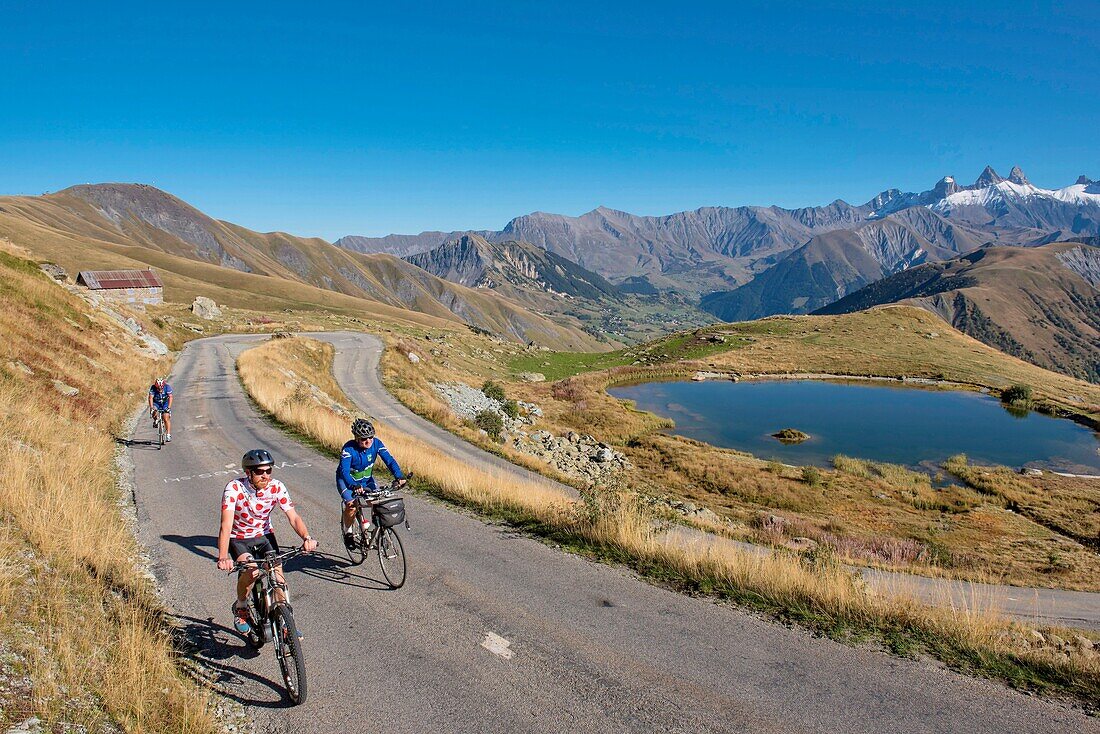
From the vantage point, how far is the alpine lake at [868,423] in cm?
4209

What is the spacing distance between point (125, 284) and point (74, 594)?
78276 millimetres

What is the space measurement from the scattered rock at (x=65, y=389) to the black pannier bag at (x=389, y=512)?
1951 centimetres

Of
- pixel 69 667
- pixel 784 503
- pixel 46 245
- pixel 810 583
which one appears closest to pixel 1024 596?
pixel 784 503

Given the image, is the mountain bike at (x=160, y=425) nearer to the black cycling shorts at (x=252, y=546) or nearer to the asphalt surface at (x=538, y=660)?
the asphalt surface at (x=538, y=660)

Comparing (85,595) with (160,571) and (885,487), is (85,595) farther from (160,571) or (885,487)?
(885,487)

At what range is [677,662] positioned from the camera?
7.05 metres

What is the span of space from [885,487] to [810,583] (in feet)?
94.6

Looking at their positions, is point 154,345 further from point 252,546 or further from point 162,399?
point 252,546

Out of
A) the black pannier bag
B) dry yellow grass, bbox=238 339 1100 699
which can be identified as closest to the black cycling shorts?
the black pannier bag

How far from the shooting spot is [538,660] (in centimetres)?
712

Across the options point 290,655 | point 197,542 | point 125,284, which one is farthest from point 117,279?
point 290,655

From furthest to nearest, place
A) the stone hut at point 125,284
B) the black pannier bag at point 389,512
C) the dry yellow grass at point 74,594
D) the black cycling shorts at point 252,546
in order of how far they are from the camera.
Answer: the stone hut at point 125,284
the black pannier bag at point 389,512
the black cycling shorts at point 252,546
the dry yellow grass at point 74,594

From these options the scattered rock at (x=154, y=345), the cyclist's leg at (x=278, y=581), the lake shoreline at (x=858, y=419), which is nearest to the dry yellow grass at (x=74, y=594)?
the cyclist's leg at (x=278, y=581)

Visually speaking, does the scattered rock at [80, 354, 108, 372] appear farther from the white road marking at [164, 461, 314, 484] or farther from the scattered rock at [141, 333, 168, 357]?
the white road marking at [164, 461, 314, 484]
